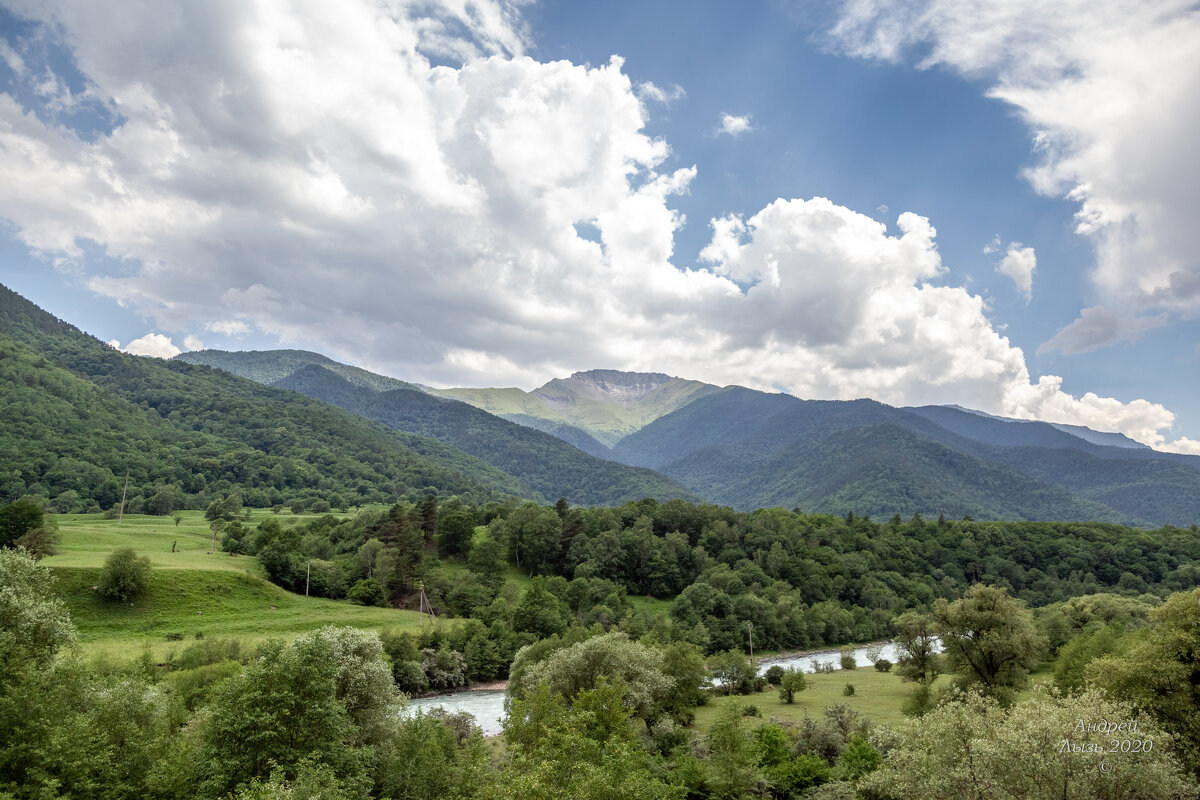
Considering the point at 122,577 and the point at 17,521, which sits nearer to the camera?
the point at 122,577

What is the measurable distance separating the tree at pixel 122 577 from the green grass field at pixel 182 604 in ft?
3.37

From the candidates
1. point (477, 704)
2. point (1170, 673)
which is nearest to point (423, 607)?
point (477, 704)

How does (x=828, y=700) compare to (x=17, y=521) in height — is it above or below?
below

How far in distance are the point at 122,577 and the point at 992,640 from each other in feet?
317

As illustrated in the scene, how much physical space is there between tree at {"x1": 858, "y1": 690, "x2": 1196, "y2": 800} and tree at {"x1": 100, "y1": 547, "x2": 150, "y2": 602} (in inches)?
3432

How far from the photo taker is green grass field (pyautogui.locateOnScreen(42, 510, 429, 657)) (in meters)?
67.3

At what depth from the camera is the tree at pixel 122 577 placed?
70.8 meters

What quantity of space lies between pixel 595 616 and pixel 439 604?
1060 inches

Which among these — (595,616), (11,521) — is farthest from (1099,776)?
(11,521)

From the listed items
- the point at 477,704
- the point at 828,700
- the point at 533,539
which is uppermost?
the point at 533,539

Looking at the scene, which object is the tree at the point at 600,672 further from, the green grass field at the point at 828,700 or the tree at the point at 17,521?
the tree at the point at 17,521

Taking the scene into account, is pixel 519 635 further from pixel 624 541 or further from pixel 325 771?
pixel 325 771

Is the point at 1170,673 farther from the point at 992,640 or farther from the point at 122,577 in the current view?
the point at 122,577

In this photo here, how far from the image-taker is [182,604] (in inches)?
2918
